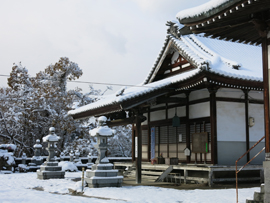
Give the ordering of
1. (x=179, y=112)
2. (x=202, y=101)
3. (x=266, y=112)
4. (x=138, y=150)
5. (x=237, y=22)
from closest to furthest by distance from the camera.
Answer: (x=266, y=112), (x=237, y=22), (x=138, y=150), (x=202, y=101), (x=179, y=112)

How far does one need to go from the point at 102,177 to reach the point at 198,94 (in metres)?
5.99

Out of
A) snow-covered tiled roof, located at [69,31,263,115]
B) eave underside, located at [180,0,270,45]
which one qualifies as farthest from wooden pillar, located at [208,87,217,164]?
eave underside, located at [180,0,270,45]

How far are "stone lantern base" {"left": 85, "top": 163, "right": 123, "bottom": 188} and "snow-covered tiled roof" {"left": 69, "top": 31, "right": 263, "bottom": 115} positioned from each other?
275 centimetres

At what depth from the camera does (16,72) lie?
36.1 m

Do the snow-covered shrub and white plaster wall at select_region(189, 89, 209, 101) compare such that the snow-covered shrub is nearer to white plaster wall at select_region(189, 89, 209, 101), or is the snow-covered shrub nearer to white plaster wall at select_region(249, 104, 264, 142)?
white plaster wall at select_region(189, 89, 209, 101)

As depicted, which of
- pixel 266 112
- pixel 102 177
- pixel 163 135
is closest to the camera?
pixel 266 112

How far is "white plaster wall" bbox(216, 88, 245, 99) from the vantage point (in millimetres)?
15750

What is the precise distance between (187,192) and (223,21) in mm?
6214

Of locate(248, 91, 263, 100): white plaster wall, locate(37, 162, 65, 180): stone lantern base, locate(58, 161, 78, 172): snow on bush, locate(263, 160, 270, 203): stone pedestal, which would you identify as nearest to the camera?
locate(263, 160, 270, 203): stone pedestal

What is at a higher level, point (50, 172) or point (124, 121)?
point (124, 121)

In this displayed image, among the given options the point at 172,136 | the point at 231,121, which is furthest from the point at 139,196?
the point at 172,136

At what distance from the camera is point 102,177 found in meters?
13.8

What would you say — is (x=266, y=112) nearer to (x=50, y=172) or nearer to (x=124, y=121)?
(x=124, y=121)

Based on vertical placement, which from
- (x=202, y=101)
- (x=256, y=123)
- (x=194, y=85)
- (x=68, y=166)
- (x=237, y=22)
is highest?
(x=237, y=22)
